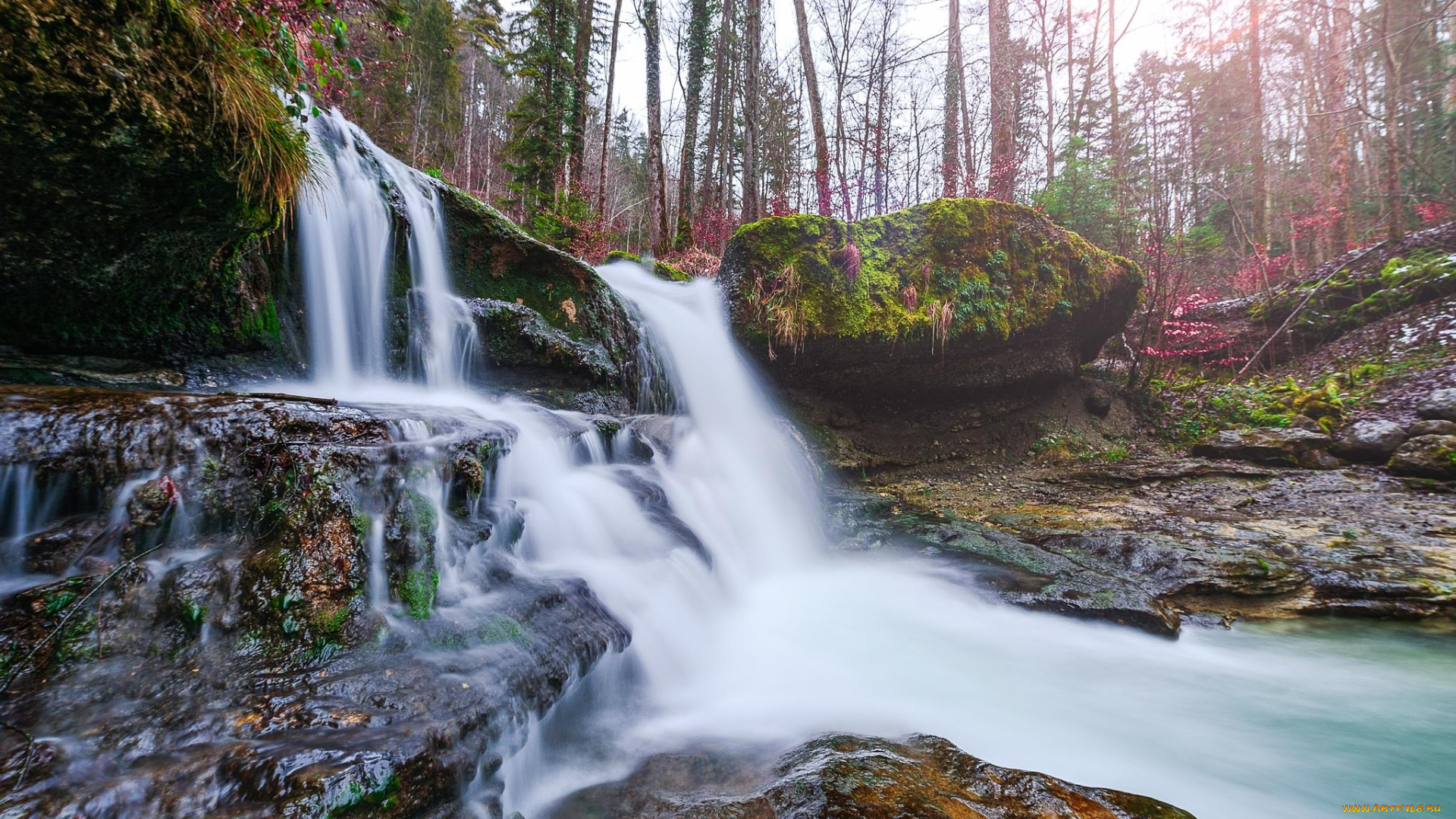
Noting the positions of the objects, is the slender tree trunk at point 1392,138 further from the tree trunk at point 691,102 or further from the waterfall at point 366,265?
the waterfall at point 366,265

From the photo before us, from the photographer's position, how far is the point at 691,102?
15102 mm

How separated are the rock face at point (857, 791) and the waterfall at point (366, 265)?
13.6ft

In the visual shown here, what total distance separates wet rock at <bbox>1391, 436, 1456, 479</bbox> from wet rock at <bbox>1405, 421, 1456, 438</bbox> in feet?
0.49

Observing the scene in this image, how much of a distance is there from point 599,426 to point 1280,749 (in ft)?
15.2

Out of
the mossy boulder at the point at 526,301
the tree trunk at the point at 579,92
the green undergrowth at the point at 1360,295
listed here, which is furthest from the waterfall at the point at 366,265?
the green undergrowth at the point at 1360,295

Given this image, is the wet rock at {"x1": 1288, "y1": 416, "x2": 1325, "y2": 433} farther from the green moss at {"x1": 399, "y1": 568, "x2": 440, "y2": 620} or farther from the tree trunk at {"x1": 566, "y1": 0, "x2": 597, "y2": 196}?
the tree trunk at {"x1": 566, "y1": 0, "x2": 597, "y2": 196}

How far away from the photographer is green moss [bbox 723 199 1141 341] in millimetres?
6742

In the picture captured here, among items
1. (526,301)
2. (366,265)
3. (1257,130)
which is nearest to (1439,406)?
(526,301)

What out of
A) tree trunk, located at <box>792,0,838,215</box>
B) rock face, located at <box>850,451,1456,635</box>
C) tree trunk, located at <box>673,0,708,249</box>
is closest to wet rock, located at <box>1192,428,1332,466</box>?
rock face, located at <box>850,451,1456,635</box>

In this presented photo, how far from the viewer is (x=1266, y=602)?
375cm

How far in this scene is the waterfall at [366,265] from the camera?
178 inches

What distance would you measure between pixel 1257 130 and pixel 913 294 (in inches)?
606

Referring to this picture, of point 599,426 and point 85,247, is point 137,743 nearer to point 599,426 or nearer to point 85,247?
point 85,247

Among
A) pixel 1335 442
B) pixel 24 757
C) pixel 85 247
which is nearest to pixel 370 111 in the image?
pixel 85 247
